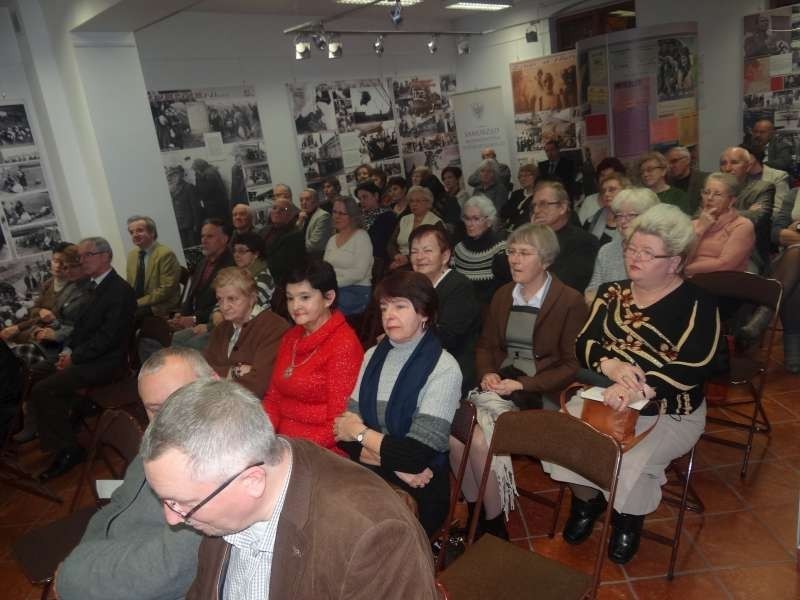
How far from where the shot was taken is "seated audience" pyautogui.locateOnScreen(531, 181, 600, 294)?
3.71m

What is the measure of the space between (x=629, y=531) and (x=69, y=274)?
14.4 ft

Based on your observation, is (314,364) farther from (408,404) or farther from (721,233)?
(721,233)

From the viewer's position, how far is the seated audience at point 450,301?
10.3 ft

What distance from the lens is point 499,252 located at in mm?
3979

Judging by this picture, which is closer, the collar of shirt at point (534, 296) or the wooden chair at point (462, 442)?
the wooden chair at point (462, 442)

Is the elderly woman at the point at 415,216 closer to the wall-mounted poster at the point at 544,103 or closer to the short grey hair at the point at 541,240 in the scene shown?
the short grey hair at the point at 541,240

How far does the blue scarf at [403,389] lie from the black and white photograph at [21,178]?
5177mm

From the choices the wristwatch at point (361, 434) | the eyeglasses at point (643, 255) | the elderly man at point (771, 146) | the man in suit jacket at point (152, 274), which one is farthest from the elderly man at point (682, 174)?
the man in suit jacket at point (152, 274)

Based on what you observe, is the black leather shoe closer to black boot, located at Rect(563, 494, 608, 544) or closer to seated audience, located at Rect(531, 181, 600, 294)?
black boot, located at Rect(563, 494, 608, 544)

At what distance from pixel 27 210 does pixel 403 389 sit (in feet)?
17.6

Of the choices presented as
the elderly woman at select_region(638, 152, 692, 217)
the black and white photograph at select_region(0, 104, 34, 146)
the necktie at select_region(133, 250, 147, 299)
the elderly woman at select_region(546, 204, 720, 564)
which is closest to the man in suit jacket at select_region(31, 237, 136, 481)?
the necktie at select_region(133, 250, 147, 299)

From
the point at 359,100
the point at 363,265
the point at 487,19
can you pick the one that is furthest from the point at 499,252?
the point at 487,19

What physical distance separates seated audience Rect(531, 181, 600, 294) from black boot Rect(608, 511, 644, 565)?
61.8 inches

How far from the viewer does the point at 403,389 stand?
2.25 metres
